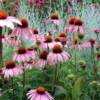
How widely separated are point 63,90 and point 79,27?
51cm

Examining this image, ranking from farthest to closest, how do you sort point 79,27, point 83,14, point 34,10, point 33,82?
point 34,10 < point 83,14 < point 79,27 < point 33,82

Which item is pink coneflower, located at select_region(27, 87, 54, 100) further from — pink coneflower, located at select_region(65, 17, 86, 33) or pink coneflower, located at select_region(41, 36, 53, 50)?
pink coneflower, located at select_region(65, 17, 86, 33)

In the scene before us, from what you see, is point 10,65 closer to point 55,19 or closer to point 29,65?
point 29,65

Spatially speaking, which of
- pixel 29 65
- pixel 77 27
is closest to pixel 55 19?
pixel 77 27

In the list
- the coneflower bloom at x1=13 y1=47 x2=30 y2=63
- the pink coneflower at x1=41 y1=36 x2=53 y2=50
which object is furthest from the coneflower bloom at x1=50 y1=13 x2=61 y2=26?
the coneflower bloom at x1=13 y1=47 x2=30 y2=63

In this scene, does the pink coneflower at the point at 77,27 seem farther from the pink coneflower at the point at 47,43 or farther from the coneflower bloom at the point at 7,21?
the coneflower bloom at the point at 7,21

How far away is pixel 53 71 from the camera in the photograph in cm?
261

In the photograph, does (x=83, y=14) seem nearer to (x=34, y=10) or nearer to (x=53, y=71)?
(x=34, y=10)

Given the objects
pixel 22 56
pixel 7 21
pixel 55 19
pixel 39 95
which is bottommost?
pixel 39 95

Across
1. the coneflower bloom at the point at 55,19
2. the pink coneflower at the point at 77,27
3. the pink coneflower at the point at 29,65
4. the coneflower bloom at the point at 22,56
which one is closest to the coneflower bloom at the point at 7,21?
the coneflower bloom at the point at 22,56

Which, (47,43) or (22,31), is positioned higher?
(22,31)

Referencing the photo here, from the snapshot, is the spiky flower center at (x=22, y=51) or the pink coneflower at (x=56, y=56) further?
the spiky flower center at (x=22, y=51)

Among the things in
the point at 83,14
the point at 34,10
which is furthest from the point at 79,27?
the point at 34,10

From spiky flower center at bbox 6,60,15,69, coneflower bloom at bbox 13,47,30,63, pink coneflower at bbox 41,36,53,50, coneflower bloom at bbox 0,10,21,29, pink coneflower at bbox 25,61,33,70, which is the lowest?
pink coneflower at bbox 25,61,33,70
